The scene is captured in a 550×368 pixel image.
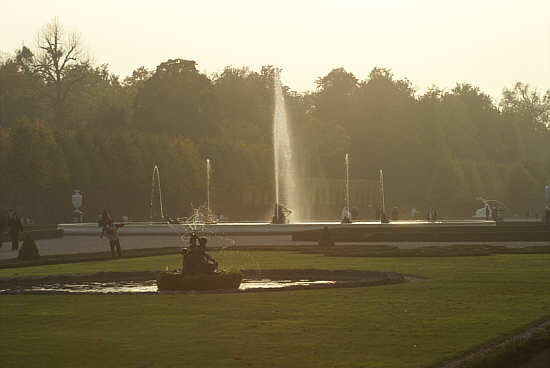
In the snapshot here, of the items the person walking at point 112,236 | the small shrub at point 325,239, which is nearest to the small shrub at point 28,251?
the person walking at point 112,236

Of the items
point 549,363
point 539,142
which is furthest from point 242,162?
point 539,142

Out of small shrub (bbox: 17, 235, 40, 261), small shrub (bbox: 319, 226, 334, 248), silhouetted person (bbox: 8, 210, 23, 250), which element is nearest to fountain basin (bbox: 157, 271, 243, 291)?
small shrub (bbox: 17, 235, 40, 261)

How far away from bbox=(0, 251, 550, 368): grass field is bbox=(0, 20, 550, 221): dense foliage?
5045 cm

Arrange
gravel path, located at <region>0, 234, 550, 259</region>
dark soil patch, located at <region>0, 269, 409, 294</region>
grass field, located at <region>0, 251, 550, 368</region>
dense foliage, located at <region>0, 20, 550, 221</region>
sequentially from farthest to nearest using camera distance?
dense foliage, located at <region>0, 20, 550, 221</region> → gravel path, located at <region>0, 234, 550, 259</region> → dark soil patch, located at <region>0, 269, 409, 294</region> → grass field, located at <region>0, 251, 550, 368</region>

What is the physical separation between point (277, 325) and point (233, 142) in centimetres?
7414

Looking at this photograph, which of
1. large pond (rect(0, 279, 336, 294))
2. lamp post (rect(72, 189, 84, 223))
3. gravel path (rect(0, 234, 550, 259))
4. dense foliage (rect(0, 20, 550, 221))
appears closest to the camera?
large pond (rect(0, 279, 336, 294))

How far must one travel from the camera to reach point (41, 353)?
42.5 feet

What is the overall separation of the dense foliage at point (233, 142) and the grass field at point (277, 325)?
50449 millimetres

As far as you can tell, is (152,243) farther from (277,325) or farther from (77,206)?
(277,325)

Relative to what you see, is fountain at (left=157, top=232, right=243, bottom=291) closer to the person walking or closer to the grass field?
the grass field

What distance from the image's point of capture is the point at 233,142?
3511 inches

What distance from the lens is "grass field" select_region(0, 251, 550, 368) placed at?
Answer: 489 inches

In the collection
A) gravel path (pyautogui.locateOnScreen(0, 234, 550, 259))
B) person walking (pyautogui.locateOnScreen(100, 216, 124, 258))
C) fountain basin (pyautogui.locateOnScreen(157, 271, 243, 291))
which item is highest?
person walking (pyautogui.locateOnScreen(100, 216, 124, 258))

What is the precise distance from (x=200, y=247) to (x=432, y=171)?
96335 millimetres
